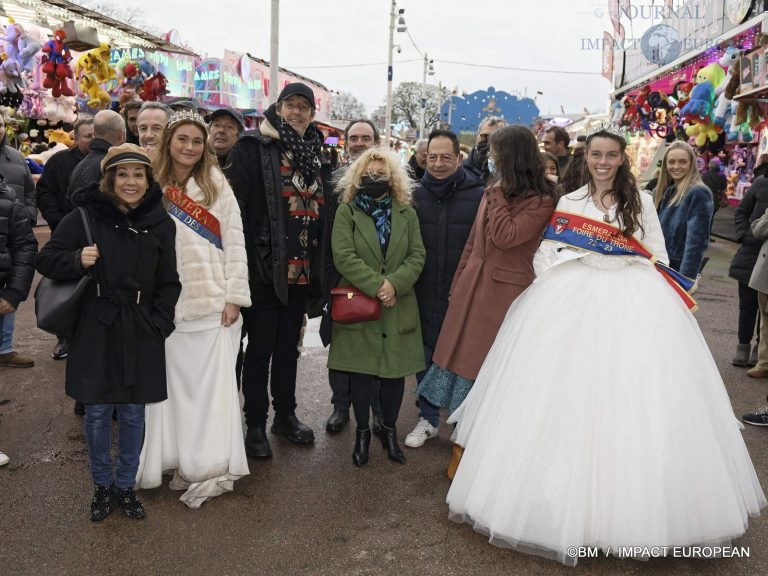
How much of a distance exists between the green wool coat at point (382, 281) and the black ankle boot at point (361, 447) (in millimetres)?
385

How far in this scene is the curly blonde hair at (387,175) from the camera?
3670 mm

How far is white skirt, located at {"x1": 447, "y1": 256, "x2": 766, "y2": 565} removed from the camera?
104 inches

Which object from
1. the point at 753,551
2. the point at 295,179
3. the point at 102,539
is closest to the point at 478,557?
the point at 753,551

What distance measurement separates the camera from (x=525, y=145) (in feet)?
11.4

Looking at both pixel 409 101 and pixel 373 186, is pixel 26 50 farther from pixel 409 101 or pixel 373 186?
pixel 409 101

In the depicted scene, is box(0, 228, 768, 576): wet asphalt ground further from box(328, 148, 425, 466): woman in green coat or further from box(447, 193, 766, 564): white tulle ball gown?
box(328, 148, 425, 466): woman in green coat

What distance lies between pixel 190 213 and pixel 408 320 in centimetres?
134

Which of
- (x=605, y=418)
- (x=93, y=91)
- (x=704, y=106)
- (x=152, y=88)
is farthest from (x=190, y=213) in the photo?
(x=704, y=106)

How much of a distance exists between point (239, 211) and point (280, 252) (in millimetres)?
329

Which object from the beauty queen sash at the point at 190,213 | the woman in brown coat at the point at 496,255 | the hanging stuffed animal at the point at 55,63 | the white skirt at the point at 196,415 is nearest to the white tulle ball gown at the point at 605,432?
the woman in brown coat at the point at 496,255

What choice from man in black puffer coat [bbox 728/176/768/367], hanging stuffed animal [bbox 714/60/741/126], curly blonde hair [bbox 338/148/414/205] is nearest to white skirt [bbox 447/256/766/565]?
curly blonde hair [bbox 338/148/414/205]

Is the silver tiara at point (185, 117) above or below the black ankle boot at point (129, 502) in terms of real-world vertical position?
above

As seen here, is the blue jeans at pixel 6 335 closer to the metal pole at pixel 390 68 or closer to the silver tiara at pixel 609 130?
the silver tiara at pixel 609 130

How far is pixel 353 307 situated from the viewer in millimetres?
3596
